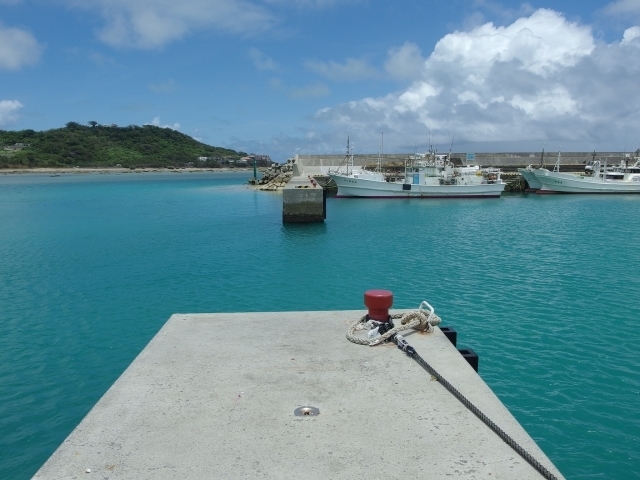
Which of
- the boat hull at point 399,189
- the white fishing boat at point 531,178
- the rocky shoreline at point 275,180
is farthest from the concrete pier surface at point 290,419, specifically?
the rocky shoreline at point 275,180

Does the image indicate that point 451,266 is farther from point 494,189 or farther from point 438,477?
point 494,189

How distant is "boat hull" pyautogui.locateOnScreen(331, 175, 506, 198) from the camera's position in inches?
2045

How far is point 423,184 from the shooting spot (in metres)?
52.2

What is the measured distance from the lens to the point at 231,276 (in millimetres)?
18359

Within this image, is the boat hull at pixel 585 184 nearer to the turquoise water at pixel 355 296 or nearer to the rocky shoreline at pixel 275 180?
the turquoise water at pixel 355 296

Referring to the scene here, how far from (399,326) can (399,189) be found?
46.2m

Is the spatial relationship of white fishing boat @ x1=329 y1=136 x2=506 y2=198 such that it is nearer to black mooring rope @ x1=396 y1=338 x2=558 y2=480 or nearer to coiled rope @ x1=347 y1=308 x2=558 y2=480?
coiled rope @ x1=347 y1=308 x2=558 y2=480

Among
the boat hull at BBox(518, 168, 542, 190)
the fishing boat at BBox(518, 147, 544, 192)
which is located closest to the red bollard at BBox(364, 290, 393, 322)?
the fishing boat at BBox(518, 147, 544, 192)

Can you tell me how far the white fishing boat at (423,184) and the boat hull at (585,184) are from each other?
23.6 feet

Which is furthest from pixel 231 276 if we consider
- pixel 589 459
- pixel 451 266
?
pixel 589 459

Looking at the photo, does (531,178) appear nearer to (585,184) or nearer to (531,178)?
(531,178)

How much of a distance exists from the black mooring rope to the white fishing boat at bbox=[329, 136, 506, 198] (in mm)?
46285

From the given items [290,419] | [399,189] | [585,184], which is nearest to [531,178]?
[585,184]

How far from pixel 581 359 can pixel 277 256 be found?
46.6ft
